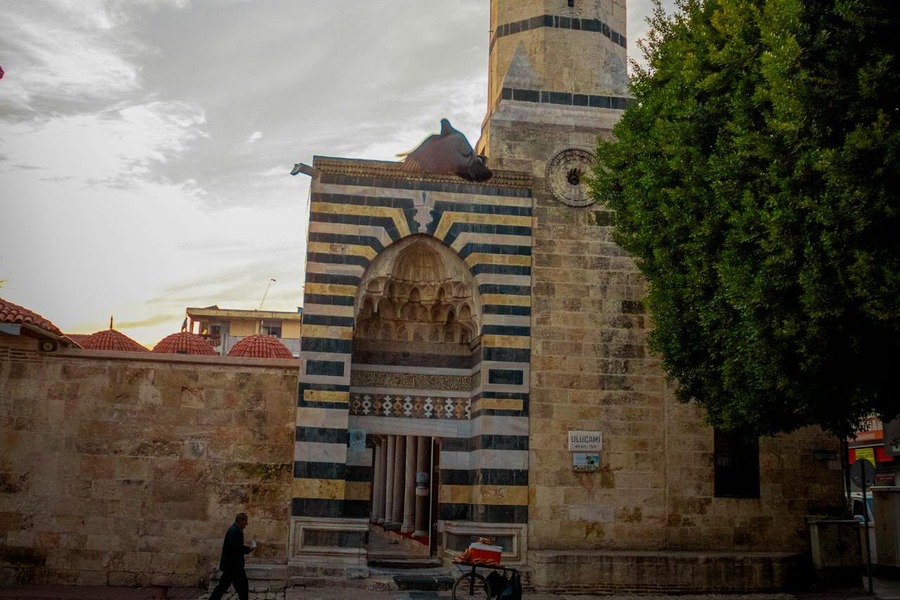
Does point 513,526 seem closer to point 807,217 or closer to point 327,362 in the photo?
point 327,362

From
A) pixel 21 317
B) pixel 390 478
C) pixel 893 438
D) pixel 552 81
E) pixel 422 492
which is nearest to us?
pixel 21 317

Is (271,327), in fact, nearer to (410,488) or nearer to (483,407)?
(410,488)

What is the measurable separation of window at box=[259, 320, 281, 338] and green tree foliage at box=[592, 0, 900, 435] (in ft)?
105

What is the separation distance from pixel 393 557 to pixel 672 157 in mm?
9018

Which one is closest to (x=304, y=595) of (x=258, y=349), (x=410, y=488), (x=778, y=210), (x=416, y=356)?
(x=416, y=356)

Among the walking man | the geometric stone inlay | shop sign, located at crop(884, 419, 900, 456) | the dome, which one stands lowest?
the walking man

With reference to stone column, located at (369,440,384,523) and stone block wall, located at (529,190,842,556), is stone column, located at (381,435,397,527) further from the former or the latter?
stone block wall, located at (529,190,842,556)

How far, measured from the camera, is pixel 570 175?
15898mm

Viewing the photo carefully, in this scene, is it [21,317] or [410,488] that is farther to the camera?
[410,488]

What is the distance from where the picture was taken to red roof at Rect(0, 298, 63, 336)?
13523 millimetres

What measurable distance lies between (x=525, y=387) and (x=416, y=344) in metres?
2.39

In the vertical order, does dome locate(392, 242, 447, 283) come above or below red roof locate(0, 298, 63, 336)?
above

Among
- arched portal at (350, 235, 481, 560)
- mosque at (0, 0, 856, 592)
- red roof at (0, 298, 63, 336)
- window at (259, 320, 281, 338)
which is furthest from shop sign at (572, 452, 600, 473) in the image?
window at (259, 320, 281, 338)

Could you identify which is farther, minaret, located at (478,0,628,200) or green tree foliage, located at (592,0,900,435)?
minaret, located at (478,0,628,200)
